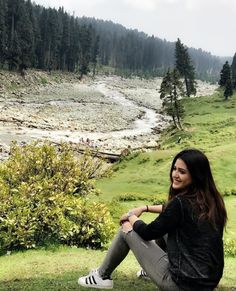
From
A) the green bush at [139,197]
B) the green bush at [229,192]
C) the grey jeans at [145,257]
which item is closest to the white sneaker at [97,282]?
the grey jeans at [145,257]

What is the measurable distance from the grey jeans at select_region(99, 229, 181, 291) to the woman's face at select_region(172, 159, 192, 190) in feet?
3.16

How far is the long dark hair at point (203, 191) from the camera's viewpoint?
17.9 ft

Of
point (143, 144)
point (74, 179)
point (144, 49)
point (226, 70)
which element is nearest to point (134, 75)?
point (144, 49)

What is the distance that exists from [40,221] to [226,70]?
73.0 m

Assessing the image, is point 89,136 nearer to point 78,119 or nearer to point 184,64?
point 78,119

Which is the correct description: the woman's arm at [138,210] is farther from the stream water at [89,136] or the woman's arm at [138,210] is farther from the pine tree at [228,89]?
the pine tree at [228,89]

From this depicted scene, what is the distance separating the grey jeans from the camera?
5707mm

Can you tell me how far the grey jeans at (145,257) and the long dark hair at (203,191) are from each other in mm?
918

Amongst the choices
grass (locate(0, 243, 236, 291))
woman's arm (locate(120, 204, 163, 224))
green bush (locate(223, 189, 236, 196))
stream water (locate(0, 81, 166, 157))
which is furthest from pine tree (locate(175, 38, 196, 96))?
woman's arm (locate(120, 204, 163, 224))

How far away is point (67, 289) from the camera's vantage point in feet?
22.6

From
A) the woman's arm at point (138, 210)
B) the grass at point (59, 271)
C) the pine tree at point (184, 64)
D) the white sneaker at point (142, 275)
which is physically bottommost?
the grass at point (59, 271)

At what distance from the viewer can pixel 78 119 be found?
57406 mm

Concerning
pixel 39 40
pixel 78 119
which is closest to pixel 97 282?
pixel 78 119

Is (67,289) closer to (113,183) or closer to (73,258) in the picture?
(73,258)
